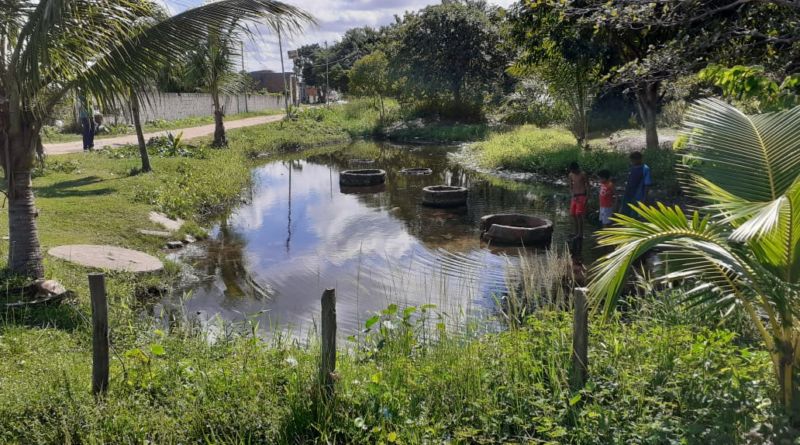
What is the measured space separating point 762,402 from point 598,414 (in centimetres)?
100

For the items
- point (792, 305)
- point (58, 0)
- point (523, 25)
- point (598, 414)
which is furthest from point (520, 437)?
point (523, 25)

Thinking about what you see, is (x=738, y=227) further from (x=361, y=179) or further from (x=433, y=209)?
(x=361, y=179)

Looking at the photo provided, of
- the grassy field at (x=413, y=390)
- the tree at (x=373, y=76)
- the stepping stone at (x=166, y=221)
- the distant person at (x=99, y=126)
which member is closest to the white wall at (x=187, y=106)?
the distant person at (x=99, y=126)

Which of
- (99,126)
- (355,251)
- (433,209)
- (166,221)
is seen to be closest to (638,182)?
(355,251)

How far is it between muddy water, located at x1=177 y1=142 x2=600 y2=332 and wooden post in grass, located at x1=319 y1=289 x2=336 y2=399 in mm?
1139

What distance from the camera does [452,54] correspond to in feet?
128

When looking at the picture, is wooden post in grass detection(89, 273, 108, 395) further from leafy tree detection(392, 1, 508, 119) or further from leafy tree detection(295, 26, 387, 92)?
leafy tree detection(295, 26, 387, 92)

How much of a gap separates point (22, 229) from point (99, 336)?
347cm

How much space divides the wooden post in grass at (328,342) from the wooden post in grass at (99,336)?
1537mm

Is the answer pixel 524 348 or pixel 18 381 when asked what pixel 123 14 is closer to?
pixel 18 381

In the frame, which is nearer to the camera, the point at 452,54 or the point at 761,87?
the point at 761,87

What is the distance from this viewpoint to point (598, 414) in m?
3.84

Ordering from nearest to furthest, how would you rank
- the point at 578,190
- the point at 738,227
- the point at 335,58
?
1. the point at 738,227
2. the point at 578,190
3. the point at 335,58

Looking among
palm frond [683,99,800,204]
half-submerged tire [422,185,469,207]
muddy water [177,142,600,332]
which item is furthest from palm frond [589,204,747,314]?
half-submerged tire [422,185,469,207]
